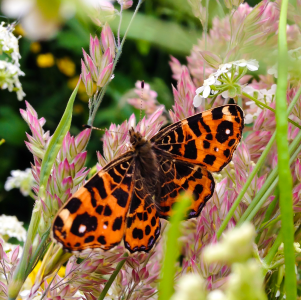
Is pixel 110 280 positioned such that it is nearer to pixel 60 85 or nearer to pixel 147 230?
pixel 147 230

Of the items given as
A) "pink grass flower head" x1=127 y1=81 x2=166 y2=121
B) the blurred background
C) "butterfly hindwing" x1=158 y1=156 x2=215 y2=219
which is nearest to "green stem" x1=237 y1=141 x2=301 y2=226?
"butterfly hindwing" x1=158 y1=156 x2=215 y2=219

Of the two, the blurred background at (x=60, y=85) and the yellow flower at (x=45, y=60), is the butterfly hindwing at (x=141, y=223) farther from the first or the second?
the yellow flower at (x=45, y=60)

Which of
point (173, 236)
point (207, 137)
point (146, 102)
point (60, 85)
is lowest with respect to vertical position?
point (173, 236)

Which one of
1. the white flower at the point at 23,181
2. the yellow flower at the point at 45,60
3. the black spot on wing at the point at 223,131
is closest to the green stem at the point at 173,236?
the black spot on wing at the point at 223,131

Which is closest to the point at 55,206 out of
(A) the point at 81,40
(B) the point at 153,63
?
(A) the point at 81,40

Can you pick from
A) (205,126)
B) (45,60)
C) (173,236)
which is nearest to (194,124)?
(205,126)

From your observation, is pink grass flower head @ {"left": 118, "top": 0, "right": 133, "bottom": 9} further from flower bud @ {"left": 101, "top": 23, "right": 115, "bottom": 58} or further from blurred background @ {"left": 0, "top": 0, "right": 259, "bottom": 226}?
blurred background @ {"left": 0, "top": 0, "right": 259, "bottom": 226}

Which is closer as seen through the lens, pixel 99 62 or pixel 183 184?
pixel 99 62

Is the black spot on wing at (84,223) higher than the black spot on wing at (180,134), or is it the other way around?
the black spot on wing at (180,134)
